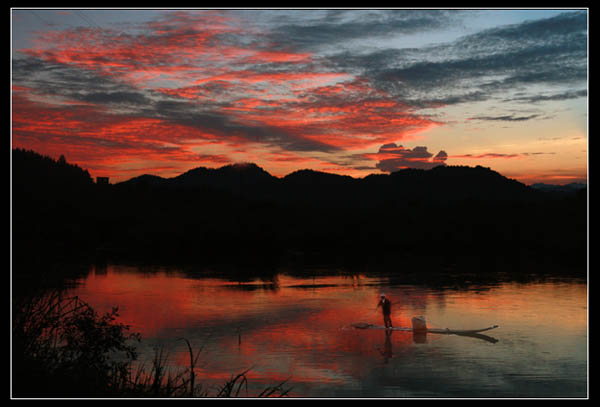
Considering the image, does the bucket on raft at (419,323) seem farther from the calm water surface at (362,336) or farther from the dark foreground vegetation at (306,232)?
the dark foreground vegetation at (306,232)

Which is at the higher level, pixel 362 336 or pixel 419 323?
pixel 419 323

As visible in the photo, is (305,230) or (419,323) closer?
(419,323)

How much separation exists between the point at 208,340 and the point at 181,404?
26.2m

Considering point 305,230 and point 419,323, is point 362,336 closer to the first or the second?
point 419,323

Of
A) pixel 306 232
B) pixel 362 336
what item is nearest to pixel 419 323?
pixel 362 336

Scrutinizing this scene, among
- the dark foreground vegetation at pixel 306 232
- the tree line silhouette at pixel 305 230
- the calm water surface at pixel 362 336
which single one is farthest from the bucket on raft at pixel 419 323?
the tree line silhouette at pixel 305 230

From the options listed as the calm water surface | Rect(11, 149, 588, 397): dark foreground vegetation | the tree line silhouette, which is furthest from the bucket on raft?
the tree line silhouette

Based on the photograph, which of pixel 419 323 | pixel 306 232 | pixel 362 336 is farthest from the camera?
pixel 306 232

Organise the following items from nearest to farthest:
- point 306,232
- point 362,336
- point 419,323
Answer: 1. point 419,323
2. point 362,336
3. point 306,232

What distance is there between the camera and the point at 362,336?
1444 inches

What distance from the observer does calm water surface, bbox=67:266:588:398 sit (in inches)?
1032

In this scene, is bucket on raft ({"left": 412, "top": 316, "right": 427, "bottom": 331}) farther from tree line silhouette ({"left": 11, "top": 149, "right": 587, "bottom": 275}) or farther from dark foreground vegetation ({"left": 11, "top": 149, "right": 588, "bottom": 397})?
tree line silhouette ({"left": 11, "top": 149, "right": 587, "bottom": 275})

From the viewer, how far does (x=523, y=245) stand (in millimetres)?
132875
